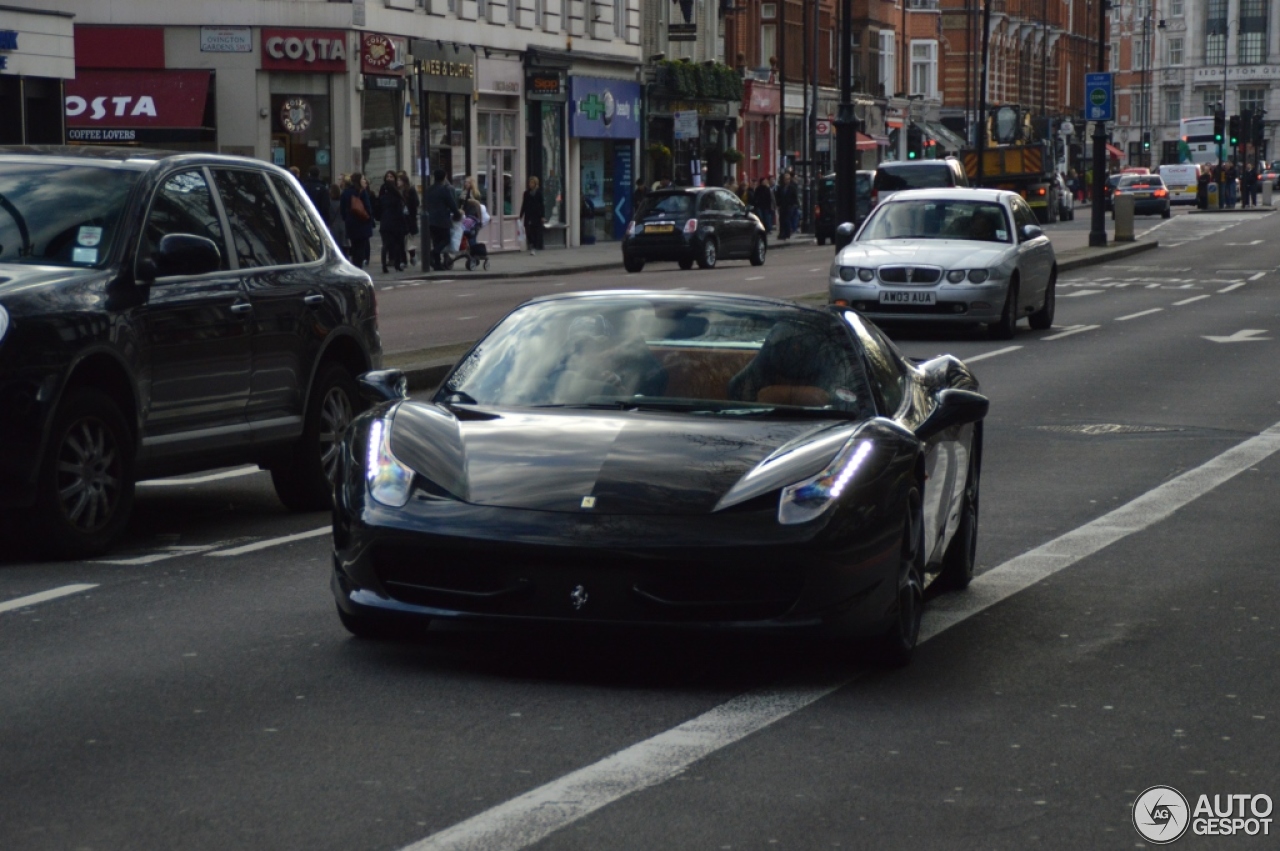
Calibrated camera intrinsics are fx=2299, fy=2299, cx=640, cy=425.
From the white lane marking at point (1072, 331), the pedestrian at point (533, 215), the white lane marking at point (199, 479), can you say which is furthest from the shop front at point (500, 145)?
the white lane marking at point (199, 479)

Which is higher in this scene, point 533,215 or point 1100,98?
point 1100,98

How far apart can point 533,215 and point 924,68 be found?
59463mm

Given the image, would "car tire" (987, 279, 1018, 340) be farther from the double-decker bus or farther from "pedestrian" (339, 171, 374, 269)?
the double-decker bus

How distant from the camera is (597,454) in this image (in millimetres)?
6766

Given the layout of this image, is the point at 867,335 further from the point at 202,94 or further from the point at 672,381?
the point at 202,94

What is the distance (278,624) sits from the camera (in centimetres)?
764

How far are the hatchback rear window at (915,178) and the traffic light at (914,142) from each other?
1388 inches

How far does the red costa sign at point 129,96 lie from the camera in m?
43.8

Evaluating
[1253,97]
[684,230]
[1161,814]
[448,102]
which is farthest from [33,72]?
[1253,97]

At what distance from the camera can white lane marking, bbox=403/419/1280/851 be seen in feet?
16.2

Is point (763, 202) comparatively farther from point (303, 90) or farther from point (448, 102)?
point (303, 90)

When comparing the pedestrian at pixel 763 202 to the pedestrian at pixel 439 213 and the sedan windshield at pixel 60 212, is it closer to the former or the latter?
the pedestrian at pixel 439 213

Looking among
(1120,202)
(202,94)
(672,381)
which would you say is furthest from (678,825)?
(1120,202)

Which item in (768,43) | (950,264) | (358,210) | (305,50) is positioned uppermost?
(768,43)
